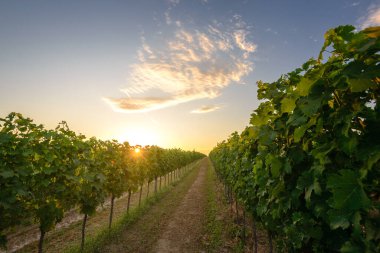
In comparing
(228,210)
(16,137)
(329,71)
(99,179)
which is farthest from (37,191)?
(228,210)

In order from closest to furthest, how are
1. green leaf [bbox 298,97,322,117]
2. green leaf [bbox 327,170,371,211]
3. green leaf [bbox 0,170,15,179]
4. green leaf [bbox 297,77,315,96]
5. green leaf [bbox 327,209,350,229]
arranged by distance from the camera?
1. green leaf [bbox 327,170,371,211]
2. green leaf [bbox 327,209,350,229]
3. green leaf [bbox 298,97,322,117]
4. green leaf [bbox 297,77,315,96]
5. green leaf [bbox 0,170,15,179]

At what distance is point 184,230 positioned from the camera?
14477 mm

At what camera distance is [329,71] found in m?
2.86

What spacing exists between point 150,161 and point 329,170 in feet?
73.1

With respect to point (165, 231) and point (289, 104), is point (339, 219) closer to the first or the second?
point (289, 104)

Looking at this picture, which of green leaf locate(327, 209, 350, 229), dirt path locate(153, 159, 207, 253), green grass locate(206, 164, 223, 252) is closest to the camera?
green leaf locate(327, 209, 350, 229)

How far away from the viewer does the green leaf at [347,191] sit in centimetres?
213

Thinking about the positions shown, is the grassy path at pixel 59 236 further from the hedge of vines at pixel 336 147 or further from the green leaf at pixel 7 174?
the hedge of vines at pixel 336 147

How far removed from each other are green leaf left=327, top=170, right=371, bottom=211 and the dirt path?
1056 cm

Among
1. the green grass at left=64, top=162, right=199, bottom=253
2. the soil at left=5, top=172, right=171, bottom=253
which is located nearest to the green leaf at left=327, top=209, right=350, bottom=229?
the soil at left=5, top=172, right=171, bottom=253

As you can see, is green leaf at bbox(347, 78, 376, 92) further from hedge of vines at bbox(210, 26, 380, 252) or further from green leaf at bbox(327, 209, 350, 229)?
green leaf at bbox(327, 209, 350, 229)

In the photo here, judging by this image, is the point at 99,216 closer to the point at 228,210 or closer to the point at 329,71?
the point at 228,210

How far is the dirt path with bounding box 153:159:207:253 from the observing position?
12.0 meters

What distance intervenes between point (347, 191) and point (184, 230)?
1333 centimetres
